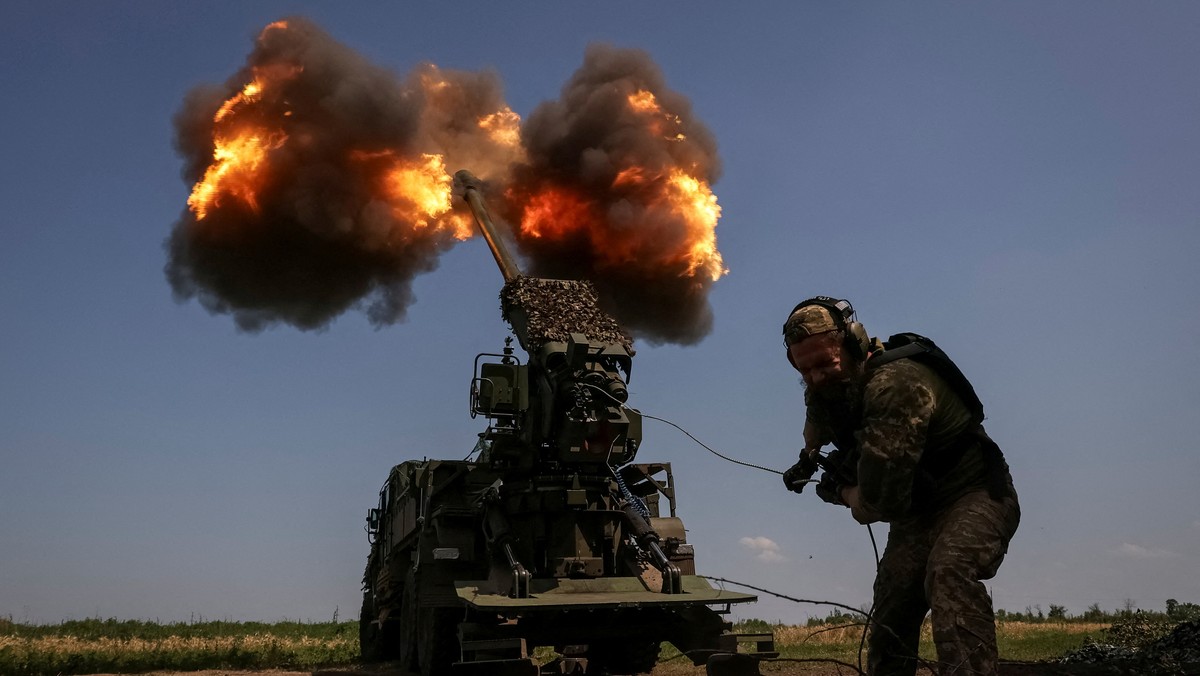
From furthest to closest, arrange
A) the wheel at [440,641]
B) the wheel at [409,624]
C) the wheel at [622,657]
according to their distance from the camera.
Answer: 1. the wheel at [409,624]
2. the wheel at [622,657]
3. the wheel at [440,641]

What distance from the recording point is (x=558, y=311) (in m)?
11.7

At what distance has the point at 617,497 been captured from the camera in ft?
37.7

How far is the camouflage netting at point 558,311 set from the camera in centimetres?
1139

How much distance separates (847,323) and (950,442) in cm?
68

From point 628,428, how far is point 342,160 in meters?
8.60

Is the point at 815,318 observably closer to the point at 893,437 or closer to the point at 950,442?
the point at 893,437

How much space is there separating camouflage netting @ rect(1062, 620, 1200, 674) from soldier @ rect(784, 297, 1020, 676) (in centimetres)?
231

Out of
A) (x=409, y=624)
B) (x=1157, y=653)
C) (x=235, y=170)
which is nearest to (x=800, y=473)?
(x=1157, y=653)

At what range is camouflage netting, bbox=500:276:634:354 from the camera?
11.4 m

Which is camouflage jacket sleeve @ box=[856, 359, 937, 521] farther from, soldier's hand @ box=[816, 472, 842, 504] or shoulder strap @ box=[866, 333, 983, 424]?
soldier's hand @ box=[816, 472, 842, 504]

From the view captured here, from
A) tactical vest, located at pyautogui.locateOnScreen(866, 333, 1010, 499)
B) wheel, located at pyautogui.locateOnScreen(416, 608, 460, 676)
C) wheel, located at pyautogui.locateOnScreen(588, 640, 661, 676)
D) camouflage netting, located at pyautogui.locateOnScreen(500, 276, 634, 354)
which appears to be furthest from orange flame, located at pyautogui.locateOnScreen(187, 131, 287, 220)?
tactical vest, located at pyautogui.locateOnScreen(866, 333, 1010, 499)

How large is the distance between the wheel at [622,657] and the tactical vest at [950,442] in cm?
763

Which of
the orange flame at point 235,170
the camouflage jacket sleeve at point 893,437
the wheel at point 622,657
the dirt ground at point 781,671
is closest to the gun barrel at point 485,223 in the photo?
the orange flame at point 235,170

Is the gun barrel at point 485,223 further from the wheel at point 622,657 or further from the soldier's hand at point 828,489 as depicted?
the soldier's hand at point 828,489
